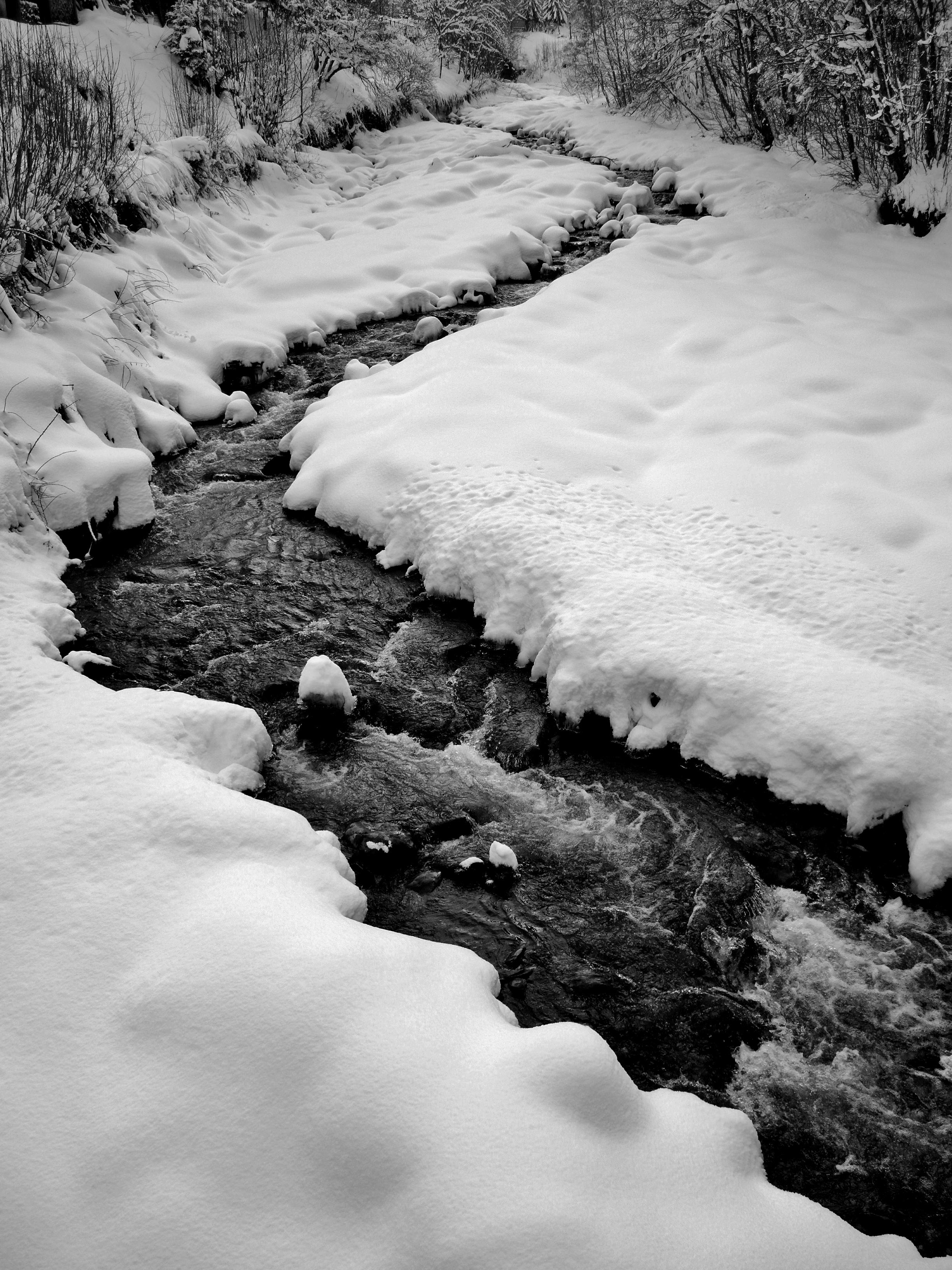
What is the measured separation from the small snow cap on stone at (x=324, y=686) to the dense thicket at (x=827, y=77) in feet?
20.0

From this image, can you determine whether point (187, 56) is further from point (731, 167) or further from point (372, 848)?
point (372, 848)

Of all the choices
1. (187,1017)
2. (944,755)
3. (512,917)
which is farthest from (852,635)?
(187,1017)

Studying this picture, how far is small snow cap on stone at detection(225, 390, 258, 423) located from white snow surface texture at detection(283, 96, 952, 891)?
0.52 meters

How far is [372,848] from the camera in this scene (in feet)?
9.62

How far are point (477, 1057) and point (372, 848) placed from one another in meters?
1.07

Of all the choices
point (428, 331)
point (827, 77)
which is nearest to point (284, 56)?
point (428, 331)

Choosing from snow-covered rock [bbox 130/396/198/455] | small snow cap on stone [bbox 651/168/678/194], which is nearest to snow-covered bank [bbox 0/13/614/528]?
snow-covered rock [bbox 130/396/198/455]

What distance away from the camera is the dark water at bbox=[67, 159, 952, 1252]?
7.44 ft

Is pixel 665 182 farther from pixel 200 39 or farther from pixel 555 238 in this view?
pixel 200 39

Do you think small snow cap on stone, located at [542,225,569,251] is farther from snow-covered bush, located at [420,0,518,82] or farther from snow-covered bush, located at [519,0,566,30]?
snow-covered bush, located at [519,0,566,30]

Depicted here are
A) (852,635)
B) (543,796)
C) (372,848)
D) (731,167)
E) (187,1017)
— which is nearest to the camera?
(187,1017)

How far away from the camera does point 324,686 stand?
3.45 m

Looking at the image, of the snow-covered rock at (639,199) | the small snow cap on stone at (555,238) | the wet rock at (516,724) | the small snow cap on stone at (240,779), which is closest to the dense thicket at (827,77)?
the snow-covered rock at (639,199)

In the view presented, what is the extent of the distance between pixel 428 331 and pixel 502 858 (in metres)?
4.93
